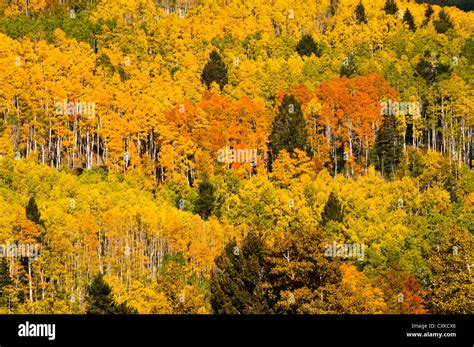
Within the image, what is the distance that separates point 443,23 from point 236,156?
64.4 m

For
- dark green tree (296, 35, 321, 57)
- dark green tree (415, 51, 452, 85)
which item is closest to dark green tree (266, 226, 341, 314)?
dark green tree (415, 51, 452, 85)

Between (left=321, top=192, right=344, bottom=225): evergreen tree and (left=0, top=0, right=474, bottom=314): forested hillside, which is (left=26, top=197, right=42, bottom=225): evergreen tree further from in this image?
(left=321, top=192, right=344, bottom=225): evergreen tree

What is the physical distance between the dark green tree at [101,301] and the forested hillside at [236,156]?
234 millimetres

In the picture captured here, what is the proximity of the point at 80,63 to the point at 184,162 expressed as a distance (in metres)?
→ 29.2

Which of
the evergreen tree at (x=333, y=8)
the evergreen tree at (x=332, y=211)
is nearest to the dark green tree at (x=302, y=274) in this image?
the evergreen tree at (x=332, y=211)

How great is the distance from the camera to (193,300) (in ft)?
251

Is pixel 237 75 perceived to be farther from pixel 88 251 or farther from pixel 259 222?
pixel 88 251

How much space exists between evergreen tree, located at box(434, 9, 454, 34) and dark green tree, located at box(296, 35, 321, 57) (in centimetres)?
2135

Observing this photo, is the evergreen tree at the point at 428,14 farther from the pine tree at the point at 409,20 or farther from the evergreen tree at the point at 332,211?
the evergreen tree at the point at 332,211

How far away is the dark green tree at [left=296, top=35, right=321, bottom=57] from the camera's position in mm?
173500

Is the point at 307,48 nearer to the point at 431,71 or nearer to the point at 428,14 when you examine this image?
the point at 428,14

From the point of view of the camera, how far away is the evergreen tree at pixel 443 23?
17600cm

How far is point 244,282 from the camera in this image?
3189 inches

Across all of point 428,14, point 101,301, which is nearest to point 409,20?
point 428,14
